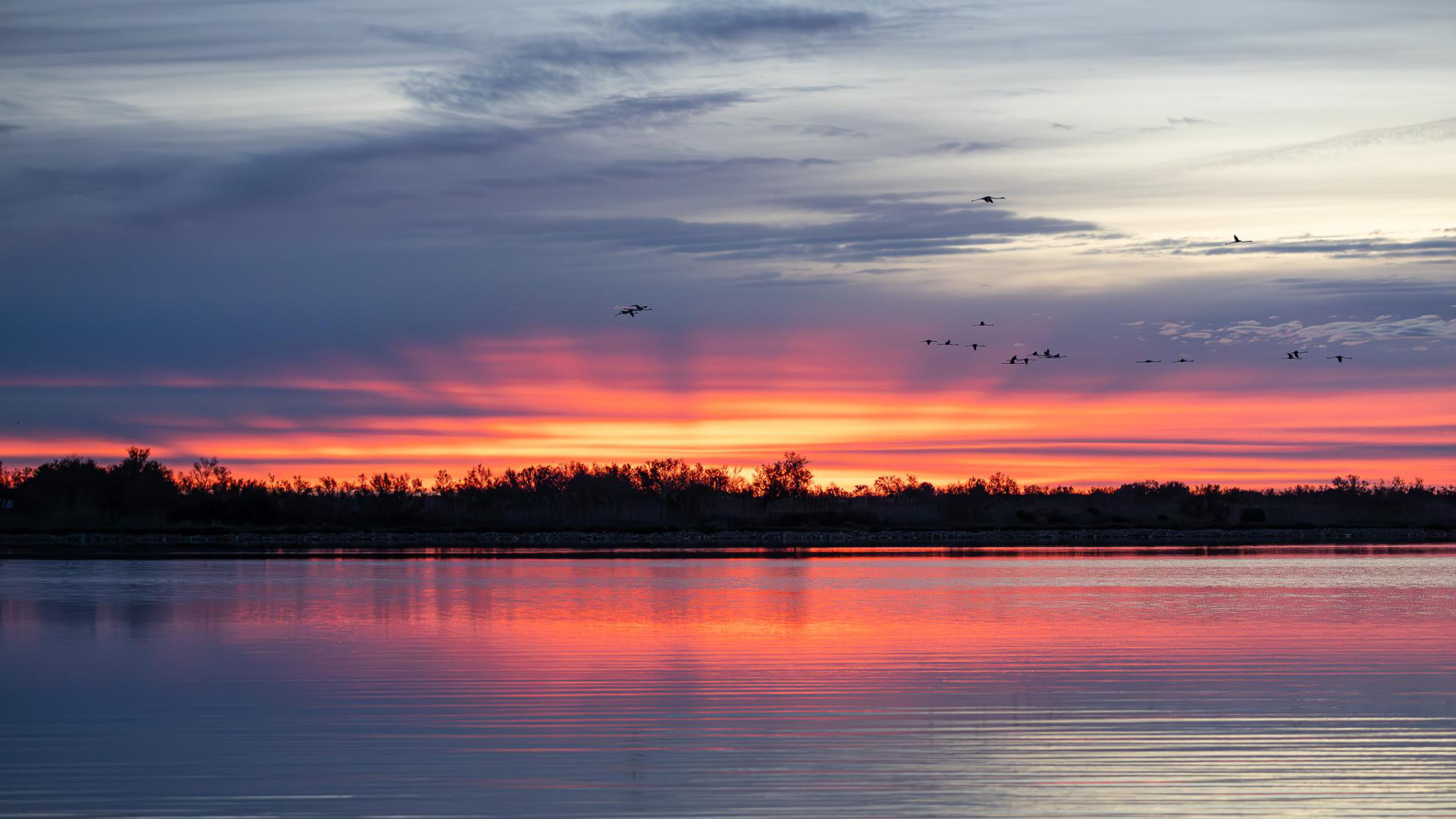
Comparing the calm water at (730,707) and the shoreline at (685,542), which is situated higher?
the shoreline at (685,542)

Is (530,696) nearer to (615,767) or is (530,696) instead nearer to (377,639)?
(615,767)

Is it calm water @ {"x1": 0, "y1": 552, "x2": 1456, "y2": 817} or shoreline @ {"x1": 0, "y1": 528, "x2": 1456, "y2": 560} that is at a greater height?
shoreline @ {"x1": 0, "y1": 528, "x2": 1456, "y2": 560}

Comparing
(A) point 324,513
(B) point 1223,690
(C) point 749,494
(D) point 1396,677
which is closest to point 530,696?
(B) point 1223,690

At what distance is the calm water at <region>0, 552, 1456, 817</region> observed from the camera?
12.1 metres

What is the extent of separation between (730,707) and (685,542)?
78564 millimetres

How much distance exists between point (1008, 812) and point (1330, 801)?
8.92ft

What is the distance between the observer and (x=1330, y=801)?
11.7 m

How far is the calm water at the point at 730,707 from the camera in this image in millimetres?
12094

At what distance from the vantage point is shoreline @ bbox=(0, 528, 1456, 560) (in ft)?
239

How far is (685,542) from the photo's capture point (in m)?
95.1

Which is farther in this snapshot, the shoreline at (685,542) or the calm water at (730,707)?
the shoreline at (685,542)

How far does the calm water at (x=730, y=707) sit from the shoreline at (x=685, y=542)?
39427 mm

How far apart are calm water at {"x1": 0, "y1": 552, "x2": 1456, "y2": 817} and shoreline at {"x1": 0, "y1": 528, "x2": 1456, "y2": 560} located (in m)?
39.4

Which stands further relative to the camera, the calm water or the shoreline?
the shoreline
